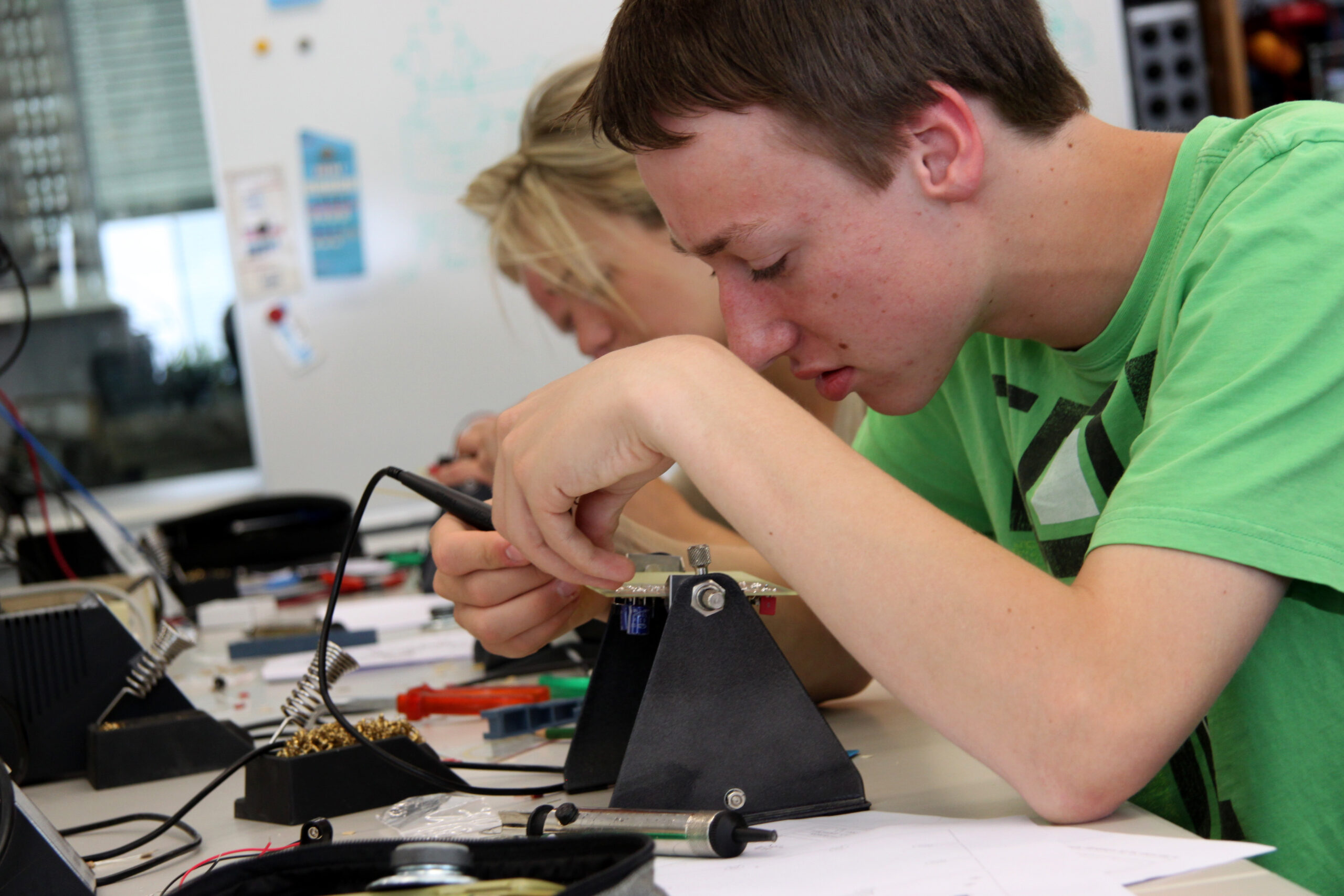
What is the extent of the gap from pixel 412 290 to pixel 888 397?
97.0 inches

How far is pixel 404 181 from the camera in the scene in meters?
3.09

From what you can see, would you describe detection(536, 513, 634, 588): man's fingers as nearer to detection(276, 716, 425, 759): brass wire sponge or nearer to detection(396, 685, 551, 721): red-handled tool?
detection(276, 716, 425, 759): brass wire sponge

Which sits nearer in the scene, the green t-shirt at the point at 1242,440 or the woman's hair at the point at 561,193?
the green t-shirt at the point at 1242,440

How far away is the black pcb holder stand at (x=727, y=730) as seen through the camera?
62cm

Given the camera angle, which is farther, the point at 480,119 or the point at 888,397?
the point at 480,119

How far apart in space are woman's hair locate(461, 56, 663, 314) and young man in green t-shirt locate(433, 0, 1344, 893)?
0.66 m

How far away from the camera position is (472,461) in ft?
5.73

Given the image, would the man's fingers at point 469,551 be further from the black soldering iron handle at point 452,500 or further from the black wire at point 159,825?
the black wire at point 159,825

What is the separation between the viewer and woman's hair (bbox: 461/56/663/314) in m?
1.46

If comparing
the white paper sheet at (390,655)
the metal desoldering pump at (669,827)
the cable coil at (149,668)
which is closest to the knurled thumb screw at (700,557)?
the metal desoldering pump at (669,827)

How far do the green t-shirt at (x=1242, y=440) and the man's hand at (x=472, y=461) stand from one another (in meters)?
0.91

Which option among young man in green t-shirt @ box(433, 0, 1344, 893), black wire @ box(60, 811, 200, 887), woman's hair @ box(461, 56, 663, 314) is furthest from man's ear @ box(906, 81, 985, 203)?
woman's hair @ box(461, 56, 663, 314)

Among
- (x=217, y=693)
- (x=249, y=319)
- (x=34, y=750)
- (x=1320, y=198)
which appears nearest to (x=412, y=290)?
(x=249, y=319)

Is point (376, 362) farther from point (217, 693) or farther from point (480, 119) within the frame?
point (217, 693)
